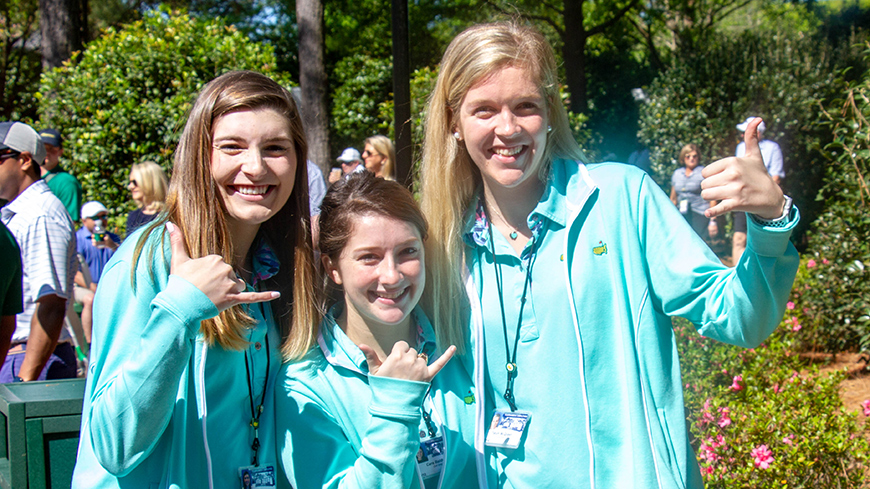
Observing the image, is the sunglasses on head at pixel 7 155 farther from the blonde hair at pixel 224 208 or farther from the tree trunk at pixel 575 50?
the tree trunk at pixel 575 50

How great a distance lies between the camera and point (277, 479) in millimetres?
1902

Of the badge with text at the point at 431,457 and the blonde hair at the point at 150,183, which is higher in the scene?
the blonde hair at the point at 150,183

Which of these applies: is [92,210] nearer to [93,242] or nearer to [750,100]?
[93,242]

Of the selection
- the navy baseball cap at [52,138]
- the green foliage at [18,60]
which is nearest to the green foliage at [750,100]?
the navy baseball cap at [52,138]

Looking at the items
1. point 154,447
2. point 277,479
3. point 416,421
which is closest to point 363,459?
point 416,421

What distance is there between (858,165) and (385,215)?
445 centimetres

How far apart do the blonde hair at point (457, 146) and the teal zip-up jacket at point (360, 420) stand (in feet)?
0.42

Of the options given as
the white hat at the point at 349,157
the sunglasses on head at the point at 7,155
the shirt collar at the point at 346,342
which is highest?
the white hat at the point at 349,157

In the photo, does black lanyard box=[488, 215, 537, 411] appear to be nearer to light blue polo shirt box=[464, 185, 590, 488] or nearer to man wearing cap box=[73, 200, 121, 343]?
light blue polo shirt box=[464, 185, 590, 488]

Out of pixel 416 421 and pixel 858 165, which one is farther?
pixel 858 165

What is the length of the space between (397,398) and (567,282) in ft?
1.82

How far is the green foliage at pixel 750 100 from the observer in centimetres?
1195

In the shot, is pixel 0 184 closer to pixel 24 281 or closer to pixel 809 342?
pixel 24 281

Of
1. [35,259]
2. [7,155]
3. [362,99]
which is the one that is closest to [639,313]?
[35,259]
